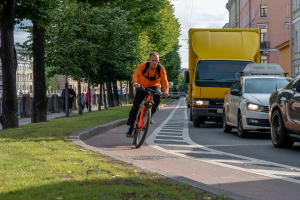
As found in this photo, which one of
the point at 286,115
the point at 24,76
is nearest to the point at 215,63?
the point at 286,115

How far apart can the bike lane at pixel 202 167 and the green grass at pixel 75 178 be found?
0.37 m

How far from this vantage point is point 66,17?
92.8 feet

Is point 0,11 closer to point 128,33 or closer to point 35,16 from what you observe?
point 35,16

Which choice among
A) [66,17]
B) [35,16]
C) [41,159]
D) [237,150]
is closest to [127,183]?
[41,159]

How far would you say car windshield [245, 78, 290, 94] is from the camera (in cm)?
1435

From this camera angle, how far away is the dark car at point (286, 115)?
32.9 ft

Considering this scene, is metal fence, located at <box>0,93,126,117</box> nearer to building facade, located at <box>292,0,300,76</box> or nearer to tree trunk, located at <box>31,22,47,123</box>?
tree trunk, located at <box>31,22,47,123</box>

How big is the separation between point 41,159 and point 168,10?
171ft

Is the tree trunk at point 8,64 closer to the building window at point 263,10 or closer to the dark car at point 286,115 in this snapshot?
the dark car at point 286,115

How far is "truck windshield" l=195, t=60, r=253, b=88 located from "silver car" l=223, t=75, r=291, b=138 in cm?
177

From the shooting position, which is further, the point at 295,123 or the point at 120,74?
the point at 120,74

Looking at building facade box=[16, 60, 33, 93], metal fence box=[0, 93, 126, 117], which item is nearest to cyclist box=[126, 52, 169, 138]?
metal fence box=[0, 93, 126, 117]

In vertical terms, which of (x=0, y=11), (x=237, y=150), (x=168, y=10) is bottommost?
(x=237, y=150)

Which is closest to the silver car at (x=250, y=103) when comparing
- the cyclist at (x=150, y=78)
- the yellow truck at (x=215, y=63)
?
the yellow truck at (x=215, y=63)
